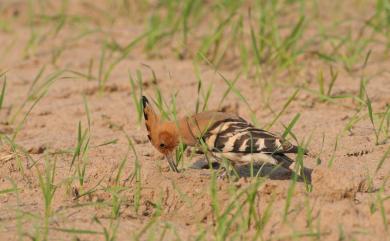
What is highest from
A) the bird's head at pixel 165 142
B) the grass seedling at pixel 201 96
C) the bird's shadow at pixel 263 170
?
the grass seedling at pixel 201 96

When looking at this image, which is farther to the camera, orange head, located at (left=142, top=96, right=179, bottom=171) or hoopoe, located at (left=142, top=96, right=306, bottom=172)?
orange head, located at (left=142, top=96, right=179, bottom=171)

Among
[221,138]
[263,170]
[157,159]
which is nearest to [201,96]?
[157,159]

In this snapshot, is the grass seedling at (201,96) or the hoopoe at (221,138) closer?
the hoopoe at (221,138)

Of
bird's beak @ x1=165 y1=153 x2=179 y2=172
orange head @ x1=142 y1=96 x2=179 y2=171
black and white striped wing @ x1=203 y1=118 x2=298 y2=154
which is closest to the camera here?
black and white striped wing @ x1=203 y1=118 x2=298 y2=154

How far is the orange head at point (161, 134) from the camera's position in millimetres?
4859

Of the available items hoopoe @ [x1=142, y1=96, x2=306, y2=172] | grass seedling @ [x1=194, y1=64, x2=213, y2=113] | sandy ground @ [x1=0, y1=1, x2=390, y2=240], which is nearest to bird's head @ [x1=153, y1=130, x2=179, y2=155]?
hoopoe @ [x1=142, y1=96, x2=306, y2=172]

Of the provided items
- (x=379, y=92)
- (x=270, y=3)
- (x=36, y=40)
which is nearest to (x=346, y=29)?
(x=270, y=3)

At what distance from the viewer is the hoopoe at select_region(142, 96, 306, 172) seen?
4.62m

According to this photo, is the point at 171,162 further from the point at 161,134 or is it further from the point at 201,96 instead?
the point at 201,96

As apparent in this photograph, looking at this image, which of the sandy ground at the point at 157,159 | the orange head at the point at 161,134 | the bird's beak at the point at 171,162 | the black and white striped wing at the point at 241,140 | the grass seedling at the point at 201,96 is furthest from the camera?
the grass seedling at the point at 201,96

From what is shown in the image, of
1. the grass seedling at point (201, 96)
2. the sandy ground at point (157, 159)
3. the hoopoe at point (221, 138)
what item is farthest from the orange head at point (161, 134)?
the grass seedling at point (201, 96)

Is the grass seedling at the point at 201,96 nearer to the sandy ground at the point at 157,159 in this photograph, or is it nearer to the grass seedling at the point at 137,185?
the sandy ground at the point at 157,159

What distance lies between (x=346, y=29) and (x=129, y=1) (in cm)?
212

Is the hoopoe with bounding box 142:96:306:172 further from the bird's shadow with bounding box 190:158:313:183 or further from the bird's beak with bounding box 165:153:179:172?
the bird's shadow with bounding box 190:158:313:183
